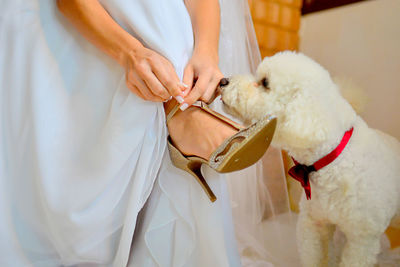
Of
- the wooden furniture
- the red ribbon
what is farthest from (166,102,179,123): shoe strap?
the wooden furniture

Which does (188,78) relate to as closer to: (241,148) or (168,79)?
(168,79)

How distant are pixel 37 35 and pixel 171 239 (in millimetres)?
496

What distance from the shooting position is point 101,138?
55cm

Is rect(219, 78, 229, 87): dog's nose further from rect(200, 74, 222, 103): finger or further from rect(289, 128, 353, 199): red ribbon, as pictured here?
rect(289, 128, 353, 199): red ribbon

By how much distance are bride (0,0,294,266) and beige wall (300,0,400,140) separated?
78 centimetres

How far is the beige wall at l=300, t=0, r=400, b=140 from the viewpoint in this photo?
99 cm

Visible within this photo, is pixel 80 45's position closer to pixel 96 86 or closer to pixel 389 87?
pixel 96 86

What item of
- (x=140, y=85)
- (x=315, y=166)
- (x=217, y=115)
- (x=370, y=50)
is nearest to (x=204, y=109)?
(x=217, y=115)

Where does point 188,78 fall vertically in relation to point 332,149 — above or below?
above

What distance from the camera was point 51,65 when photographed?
564 millimetres

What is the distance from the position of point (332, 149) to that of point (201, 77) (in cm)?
33

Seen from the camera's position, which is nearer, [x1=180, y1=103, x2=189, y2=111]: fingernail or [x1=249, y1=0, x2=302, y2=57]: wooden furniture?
[x1=180, y1=103, x2=189, y2=111]: fingernail

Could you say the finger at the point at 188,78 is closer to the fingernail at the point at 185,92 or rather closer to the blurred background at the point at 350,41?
the fingernail at the point at 185,92

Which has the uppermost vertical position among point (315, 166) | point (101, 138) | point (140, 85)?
point (140, 85)
